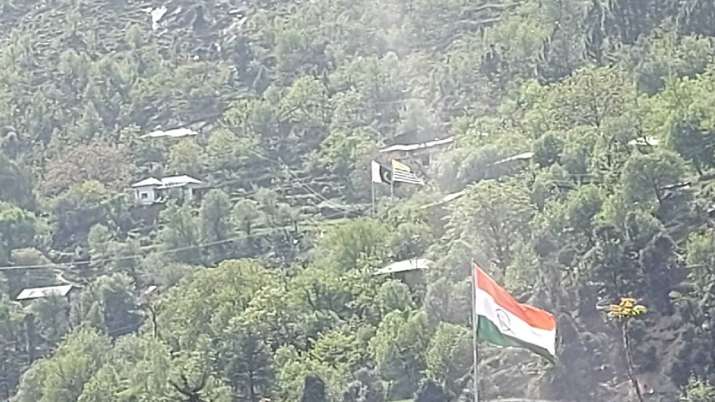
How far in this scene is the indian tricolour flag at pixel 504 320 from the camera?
18719mm

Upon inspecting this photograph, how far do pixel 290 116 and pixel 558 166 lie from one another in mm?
26701

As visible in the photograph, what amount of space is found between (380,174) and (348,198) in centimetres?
880

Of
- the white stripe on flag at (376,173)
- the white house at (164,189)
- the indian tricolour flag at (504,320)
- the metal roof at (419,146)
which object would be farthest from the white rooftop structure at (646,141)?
the white house at (164,189)

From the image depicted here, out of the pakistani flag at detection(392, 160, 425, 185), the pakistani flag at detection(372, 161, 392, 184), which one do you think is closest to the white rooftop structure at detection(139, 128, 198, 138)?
the pakistani flag at detection(372, 161, 392, 184)

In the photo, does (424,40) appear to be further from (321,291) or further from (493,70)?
(321,291)

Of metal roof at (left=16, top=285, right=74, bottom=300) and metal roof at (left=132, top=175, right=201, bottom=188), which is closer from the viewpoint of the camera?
metal roof at (left=16, top=285, right=74, bottom=300)

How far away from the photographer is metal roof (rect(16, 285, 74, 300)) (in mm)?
55062

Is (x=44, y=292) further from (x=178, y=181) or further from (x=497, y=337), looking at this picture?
(x=497, y=337)

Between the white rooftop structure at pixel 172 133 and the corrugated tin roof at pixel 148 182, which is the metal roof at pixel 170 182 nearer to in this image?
the corrugated tin roof at pixel 148 182

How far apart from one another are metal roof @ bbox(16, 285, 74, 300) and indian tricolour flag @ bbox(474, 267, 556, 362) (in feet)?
124

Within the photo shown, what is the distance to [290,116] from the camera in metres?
68.8

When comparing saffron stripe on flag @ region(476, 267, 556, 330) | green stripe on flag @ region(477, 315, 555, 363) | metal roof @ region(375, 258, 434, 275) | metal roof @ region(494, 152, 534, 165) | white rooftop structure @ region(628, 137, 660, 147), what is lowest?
metal roof @ region(375, 258, 434, 275)

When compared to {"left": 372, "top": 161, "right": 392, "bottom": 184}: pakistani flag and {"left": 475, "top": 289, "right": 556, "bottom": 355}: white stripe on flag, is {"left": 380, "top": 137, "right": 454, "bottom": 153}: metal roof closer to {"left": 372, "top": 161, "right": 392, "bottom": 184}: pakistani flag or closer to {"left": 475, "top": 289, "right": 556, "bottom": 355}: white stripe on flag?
{"left": 372, "top": 161, "right": 392, "bottom": 184}: pakistani flag

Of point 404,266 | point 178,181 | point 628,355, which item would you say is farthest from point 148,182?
point 628,355
